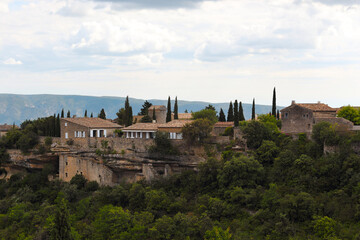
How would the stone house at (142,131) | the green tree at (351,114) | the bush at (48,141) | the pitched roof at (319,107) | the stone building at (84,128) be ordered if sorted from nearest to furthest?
the green tree at (351,114) → the pitched roof at (319,107) → the stone house at (142,131) → the stone building at (84,128) → the bush at (48,141)

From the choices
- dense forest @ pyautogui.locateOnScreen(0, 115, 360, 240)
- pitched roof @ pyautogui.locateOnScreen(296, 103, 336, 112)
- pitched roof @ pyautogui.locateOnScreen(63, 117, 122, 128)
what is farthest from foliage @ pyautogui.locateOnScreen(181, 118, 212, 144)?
pitched roof @ pyautogui.locateOnScreen(63, 117, 122, 128)

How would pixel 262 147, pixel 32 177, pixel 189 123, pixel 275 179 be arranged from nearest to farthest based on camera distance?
1. pixel 275 179
2. pixel 262 147
3. pixel 189 123
4. pixel 32 177

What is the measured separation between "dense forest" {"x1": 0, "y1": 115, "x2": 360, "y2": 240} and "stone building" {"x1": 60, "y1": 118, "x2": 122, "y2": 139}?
6.68 meters

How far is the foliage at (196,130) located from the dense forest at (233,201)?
1.59 m

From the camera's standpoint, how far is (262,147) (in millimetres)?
42594

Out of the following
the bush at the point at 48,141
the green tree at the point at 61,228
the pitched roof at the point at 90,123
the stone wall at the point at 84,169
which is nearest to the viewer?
the green tree at the point at 61,228

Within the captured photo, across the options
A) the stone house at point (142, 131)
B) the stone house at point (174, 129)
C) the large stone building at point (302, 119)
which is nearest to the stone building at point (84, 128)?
the stone house at point (142, 131)

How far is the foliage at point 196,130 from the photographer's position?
45206mm

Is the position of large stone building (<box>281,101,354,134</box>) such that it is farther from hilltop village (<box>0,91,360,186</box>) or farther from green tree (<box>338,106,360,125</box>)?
green tree (<box>338,106,360,125</box>)

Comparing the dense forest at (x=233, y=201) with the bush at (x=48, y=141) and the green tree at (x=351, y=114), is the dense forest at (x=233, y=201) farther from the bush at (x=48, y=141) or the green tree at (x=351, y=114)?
the bush at (x=48, y=141)

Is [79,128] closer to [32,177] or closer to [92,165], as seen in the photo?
[92,165]

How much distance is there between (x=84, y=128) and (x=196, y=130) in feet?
53.0

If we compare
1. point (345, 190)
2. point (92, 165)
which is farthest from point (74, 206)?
point (345, 190)

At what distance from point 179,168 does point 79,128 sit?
15.3 m
